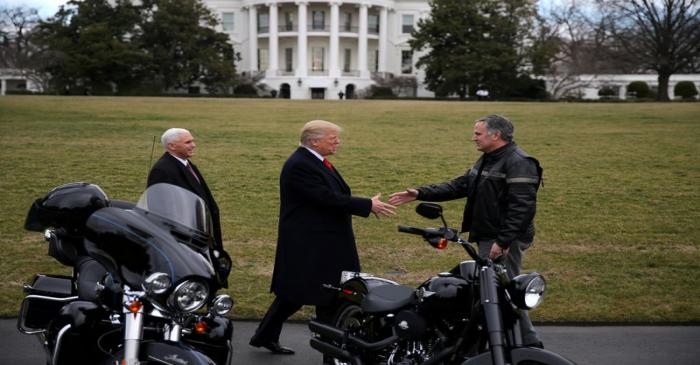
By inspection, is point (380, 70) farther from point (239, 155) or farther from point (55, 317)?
point (55, 317)

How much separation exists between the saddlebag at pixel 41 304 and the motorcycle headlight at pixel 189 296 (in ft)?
4.86

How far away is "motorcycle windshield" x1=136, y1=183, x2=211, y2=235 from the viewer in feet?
14.3

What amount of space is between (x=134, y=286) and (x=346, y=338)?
1655mm

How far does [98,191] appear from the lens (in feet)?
16.5

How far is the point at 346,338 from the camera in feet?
16.9

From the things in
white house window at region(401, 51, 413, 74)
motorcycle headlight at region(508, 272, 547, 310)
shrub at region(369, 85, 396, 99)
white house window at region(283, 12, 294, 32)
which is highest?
white house window at region(283, 12, 294, 32)

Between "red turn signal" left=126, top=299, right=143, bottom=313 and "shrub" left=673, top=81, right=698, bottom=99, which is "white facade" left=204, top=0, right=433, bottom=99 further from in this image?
"red turn signal" left=126, top=299, right=143, bottom=313

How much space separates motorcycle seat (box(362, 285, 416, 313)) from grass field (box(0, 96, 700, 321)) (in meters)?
3.00

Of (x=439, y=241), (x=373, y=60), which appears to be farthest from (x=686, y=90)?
(x=439, y=241)

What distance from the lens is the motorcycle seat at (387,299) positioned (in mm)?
4871

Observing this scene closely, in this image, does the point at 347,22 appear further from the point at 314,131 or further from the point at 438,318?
the point at 438,318

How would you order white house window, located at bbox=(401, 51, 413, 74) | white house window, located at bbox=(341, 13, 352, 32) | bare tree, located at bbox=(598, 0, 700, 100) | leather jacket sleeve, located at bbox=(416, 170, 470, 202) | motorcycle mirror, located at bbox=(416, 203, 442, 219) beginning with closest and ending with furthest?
1. motorcycle mirror, located at bbox=(416, 203, 442, 219)
2. leather jacket sleeve, located at bbox=(416, 170, 470, 202)
3. bare tree, located at bbox=(598, 0, 700, 100)
4. white house window, located at bbox=(341, 13, 352, 32)
5. white house window, located at bbox=(401, 51, 413, 74)

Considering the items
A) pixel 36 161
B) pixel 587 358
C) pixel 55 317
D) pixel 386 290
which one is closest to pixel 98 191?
pixel 55 317

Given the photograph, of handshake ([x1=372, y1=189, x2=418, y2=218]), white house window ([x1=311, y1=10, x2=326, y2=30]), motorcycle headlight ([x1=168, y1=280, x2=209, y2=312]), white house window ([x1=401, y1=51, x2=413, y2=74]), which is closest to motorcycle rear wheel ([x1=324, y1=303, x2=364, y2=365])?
handshake ([x1=372, y1=189, x2=418, y2=218])
